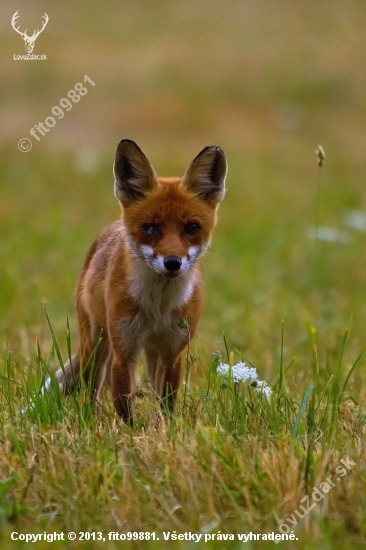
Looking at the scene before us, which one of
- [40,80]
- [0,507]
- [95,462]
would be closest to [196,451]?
[95,462]

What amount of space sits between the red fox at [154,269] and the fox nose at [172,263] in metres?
0.13

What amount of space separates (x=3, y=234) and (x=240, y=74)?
16.6 m

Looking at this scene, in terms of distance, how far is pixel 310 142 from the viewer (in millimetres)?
22219

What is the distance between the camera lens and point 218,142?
2061 centimetres

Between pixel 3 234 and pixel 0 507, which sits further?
pixel 3 234

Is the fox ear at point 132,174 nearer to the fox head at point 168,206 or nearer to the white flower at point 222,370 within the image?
the fox head at point 168,206

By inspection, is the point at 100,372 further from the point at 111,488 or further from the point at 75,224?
the point at 75,224

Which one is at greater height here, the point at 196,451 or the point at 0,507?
the point at 196,451

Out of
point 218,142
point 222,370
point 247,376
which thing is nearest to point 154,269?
point 222,370

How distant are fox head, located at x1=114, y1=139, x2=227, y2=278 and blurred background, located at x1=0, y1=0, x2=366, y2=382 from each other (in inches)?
31.3

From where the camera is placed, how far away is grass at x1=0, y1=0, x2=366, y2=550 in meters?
3.87

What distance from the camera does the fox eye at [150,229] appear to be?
504 centimetres

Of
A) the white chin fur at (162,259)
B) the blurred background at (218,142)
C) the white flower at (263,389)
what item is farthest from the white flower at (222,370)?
the blurred background at (218,142)

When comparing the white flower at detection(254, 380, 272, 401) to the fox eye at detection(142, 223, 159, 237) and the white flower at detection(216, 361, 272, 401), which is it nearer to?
the white flower at detection(216, 361, 272, 401)
